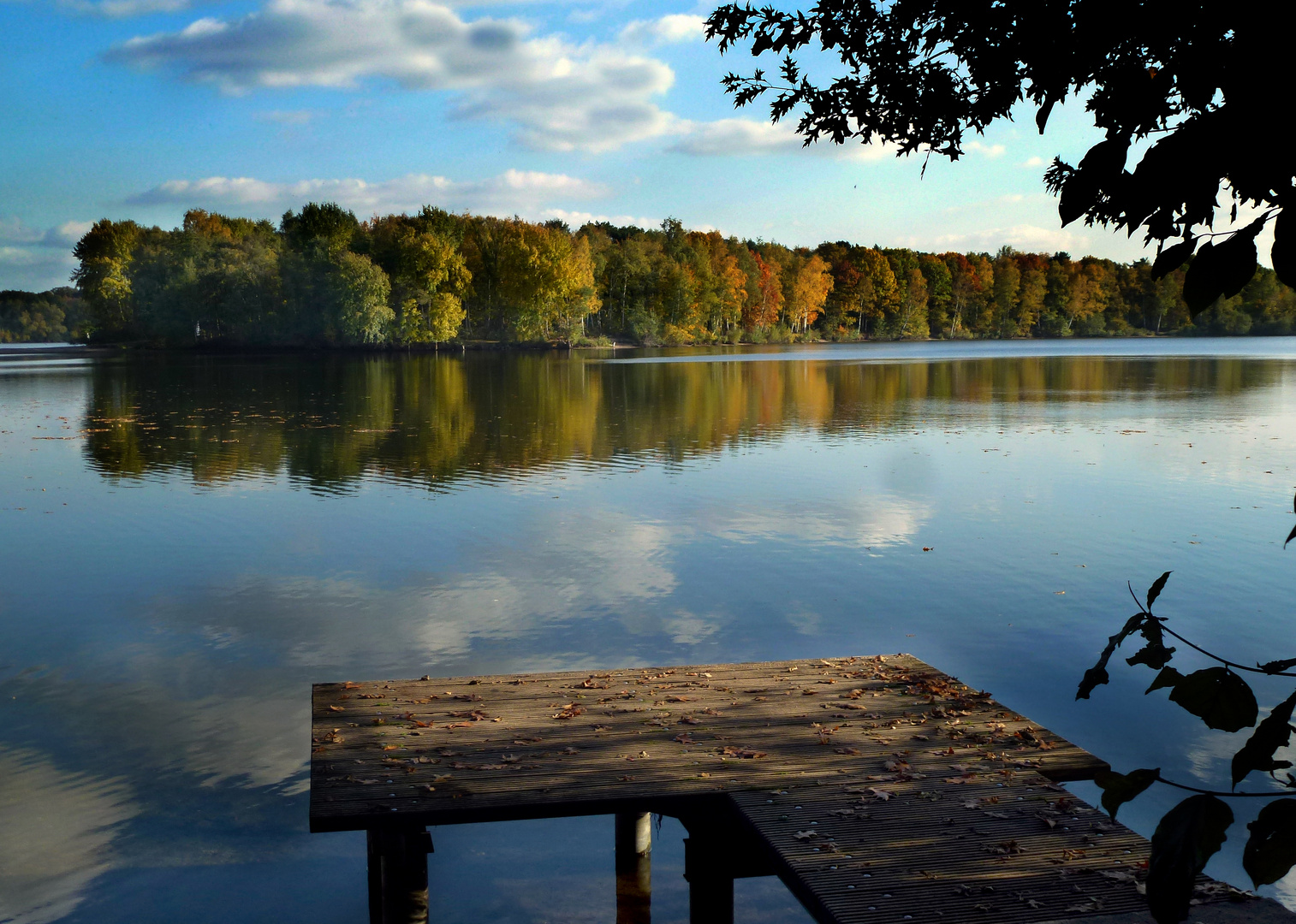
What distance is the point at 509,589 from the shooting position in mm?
12492

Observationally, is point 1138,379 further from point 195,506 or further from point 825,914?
point 825,914

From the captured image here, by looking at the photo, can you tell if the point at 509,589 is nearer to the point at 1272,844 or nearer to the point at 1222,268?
the point at 1272,844

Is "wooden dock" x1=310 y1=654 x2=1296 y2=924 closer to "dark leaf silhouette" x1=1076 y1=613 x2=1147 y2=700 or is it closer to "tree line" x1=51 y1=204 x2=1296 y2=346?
"dark leaf silhouette" x1=1076 y1=613 x2=1147 y2=700

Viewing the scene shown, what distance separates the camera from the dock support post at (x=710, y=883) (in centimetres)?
585

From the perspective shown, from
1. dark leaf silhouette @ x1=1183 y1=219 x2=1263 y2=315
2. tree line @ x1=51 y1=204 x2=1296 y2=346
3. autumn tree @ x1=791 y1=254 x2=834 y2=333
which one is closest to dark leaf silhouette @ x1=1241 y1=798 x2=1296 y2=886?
dark leaf silhouette @ x1=1183 y1=219 x2=1263 y2=315

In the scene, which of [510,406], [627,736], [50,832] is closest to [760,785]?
[627,736]

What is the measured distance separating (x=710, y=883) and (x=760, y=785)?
0.65m

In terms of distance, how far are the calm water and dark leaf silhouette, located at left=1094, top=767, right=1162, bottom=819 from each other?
17.5 feet

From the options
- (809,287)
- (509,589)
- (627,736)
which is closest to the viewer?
(627,736)

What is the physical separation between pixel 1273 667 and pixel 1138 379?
169 ft

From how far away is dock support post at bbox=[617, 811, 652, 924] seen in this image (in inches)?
257

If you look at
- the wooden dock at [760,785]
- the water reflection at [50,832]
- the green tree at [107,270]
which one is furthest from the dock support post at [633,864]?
the green tree at [107,270]

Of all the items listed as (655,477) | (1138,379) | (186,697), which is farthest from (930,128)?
(1138,379)

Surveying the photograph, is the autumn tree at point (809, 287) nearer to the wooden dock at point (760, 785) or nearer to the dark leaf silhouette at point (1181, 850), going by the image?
the wooden dock at point (760, 785)
